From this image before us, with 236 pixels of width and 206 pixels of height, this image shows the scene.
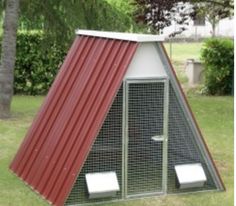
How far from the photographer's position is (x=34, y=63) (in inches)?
642

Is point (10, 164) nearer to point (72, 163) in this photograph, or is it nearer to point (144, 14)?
point (72, 163)

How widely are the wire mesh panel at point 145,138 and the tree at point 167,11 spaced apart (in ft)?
23.1

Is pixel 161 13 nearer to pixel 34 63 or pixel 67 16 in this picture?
pixel 67 16

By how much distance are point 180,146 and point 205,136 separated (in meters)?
3.38

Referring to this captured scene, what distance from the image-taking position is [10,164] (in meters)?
8.54

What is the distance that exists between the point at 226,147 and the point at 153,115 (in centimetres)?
312

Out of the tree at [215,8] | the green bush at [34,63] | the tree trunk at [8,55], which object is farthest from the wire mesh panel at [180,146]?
the green bush at [34,63]

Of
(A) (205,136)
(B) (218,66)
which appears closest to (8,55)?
(A) (205,136)

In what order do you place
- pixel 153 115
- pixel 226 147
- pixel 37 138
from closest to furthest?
1. pixel 153 115
2. pixel 37 138
3. pixel 226 147

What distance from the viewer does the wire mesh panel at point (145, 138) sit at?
23.3 ft

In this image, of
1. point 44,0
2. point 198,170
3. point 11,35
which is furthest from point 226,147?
point 44,0

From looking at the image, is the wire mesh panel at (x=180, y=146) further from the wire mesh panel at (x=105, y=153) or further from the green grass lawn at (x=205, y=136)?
the wire mesh panel at (x=105, y=153)

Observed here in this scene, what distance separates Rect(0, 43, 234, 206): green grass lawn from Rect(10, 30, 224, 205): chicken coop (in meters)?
0.19

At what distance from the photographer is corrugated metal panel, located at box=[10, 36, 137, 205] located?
22.3 feet
